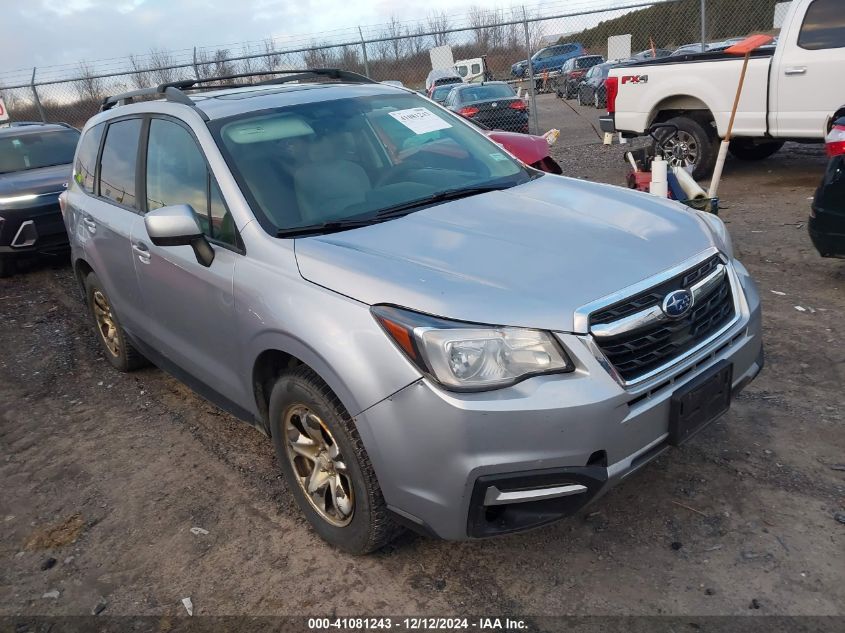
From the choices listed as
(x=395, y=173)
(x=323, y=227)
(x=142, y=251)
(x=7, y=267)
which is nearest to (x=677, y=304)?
(x=323, y=227)

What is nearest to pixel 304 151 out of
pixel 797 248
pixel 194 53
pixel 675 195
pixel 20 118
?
pixel 675 195

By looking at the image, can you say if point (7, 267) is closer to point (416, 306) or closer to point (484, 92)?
point (416, 306)

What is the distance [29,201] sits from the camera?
25.9ft

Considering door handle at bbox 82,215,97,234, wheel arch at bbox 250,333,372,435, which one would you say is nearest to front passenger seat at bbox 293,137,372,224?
wheel arch at bbox 250,333,372,435

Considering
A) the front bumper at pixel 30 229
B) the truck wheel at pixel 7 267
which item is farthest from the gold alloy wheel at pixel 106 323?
the truck wheel at pixel 7 267

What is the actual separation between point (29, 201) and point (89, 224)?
4072 mm

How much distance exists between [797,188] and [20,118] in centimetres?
1823

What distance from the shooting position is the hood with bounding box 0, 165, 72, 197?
26.2ft

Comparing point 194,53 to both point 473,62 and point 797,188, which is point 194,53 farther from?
point 473,62

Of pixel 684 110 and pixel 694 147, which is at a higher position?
pixel 684 110

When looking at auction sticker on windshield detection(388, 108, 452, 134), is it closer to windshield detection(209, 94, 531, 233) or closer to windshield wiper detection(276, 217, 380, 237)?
windshield detection(209, 94, 531, 233)

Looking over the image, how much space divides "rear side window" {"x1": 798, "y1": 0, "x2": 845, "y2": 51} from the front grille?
21.7 feet

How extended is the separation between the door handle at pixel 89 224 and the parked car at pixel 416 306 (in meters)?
0.55

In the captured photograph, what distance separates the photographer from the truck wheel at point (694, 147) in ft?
30.1
